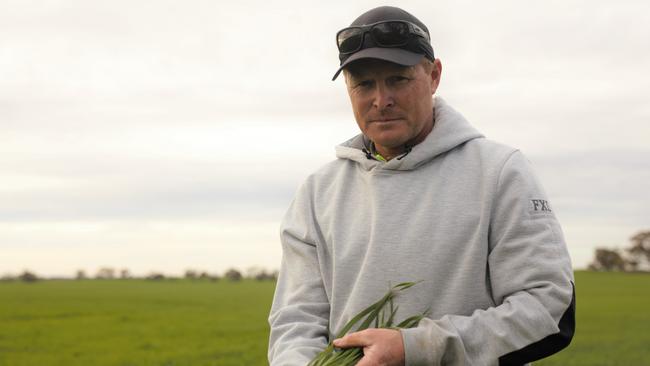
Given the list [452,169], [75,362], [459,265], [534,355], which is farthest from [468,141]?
[75,362]

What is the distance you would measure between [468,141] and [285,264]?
0.94 meters

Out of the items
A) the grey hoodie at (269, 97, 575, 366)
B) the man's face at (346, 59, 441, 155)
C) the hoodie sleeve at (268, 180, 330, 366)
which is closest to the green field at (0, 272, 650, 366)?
the hoodie sleeve at (268, 180, 330, 366)

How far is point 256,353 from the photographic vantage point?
1371 cm

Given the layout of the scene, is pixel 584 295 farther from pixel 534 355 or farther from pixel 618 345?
pixel 534 355

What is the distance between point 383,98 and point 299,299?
89 cm

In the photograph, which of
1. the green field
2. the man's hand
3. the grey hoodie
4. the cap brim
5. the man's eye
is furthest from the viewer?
the green field

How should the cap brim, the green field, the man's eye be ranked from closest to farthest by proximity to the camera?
1. the cap brim
2. the man's eye
3. the green field

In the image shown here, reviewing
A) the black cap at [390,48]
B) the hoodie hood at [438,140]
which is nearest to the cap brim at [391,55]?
the black cap at [390,48]

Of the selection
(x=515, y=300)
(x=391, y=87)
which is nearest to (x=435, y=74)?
(x=391, y=87)

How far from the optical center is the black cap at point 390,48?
9.43 ft

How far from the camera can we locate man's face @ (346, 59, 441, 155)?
2.92 metres

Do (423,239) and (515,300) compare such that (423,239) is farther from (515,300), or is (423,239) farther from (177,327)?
(177,327)

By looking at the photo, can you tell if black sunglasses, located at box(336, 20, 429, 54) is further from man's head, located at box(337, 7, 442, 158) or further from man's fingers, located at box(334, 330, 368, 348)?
man's fingers, located at box(334, 330, 368, 348)

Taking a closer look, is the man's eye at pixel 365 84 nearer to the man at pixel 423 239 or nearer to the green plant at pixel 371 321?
the man at pixel 423 239
